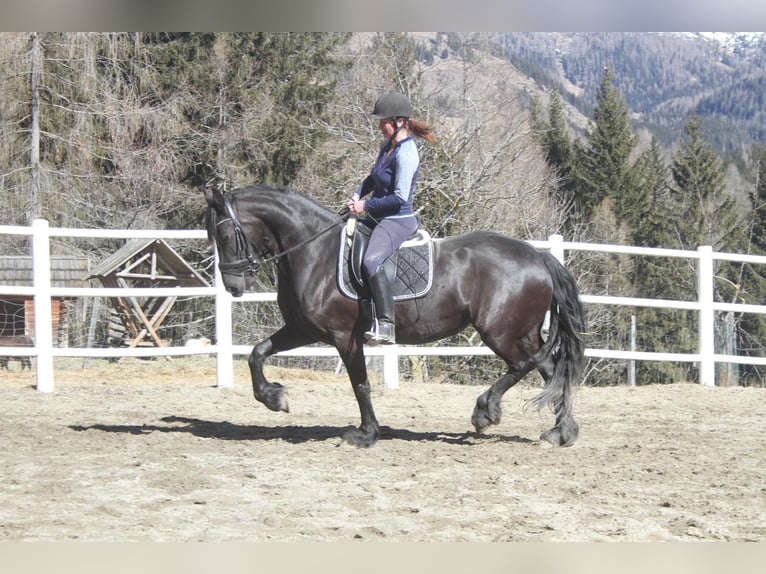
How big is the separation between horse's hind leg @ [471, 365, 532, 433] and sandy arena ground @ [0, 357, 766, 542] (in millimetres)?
186

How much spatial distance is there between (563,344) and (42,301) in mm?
5542

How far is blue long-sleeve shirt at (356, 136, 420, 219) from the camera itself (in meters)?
6.09

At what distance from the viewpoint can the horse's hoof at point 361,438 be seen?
636 cm

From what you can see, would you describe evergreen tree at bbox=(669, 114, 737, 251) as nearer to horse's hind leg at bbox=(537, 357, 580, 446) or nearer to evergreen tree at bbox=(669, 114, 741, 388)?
evergreen tree at bbox=(669, 114, 741, 388)

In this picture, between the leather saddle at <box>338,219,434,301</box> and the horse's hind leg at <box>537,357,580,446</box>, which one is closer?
the leather saddle at <box>338,219,434,301</box>

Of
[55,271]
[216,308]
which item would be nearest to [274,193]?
[216,308]

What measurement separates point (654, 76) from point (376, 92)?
39.9 m

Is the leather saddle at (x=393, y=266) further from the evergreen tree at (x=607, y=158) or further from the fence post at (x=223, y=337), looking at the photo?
the evergreen tree at (x=607, y=158)

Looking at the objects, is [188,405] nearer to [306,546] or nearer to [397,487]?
[397,487]

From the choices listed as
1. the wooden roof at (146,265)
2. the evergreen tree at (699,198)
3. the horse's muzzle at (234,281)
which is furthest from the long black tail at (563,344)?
the evergreen tree at (699,198)

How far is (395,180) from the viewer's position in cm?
614

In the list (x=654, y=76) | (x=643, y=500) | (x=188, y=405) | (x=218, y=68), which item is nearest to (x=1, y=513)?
(x=643, y=500)

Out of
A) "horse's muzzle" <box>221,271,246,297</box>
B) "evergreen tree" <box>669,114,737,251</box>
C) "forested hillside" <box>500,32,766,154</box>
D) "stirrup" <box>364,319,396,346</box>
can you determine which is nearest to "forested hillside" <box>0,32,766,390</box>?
"horse's muzzle" <box>221,271,246,297</box>

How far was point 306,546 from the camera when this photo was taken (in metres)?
3.82
